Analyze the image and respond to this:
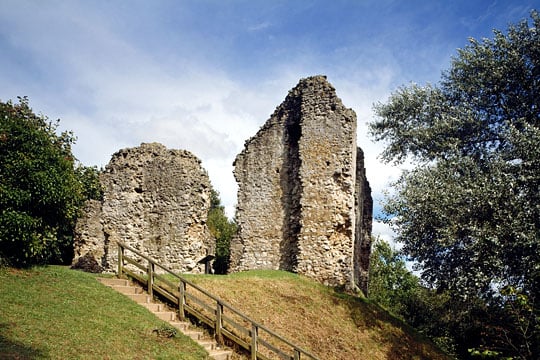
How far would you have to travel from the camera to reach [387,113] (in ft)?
76.2

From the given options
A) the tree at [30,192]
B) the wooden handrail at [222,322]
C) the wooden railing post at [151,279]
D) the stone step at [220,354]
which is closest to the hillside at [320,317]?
the wooden handrail at [222,322]

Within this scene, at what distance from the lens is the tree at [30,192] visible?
12734 millimetres

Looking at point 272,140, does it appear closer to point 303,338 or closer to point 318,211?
point 318,211

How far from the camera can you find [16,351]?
784 centimetres

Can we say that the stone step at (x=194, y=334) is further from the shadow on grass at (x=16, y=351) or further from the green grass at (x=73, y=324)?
the shadow on grass at (x=16, y=351)

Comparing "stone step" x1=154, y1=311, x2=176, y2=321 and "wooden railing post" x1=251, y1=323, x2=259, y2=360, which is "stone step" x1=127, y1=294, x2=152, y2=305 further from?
"wooden railing post" x1=251, y1=323, x2=259, y2=360

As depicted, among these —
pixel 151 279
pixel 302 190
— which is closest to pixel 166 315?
pixel 151 279

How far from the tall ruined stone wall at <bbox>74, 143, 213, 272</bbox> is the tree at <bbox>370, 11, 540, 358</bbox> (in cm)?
835

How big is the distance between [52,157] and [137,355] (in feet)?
26.7

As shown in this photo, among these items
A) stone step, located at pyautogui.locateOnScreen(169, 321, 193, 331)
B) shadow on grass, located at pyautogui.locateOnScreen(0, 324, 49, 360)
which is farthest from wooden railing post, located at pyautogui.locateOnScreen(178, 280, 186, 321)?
shadow on grass, located at pyautogui.locateOnScreen(0, 324, 49, 360)

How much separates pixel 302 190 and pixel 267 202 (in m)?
2.01

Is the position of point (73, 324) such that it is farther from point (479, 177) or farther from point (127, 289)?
point (479, 177)

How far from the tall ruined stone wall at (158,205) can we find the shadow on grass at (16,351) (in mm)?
10311

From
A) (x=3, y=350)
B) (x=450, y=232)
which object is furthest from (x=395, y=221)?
(x=3, y=350)
